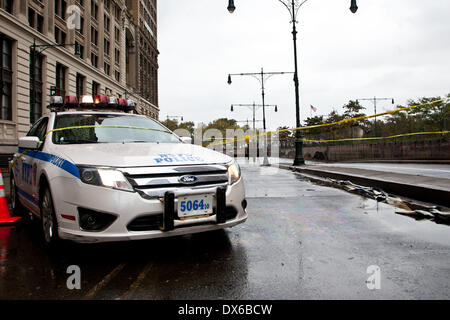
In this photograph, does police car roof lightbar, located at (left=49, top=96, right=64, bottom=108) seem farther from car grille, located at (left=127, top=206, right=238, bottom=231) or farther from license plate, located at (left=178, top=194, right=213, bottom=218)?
license plate, located at (left=178, top=194, right=213, bottom=218)

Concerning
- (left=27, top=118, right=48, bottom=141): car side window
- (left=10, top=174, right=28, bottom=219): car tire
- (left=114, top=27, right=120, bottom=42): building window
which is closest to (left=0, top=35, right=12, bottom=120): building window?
(left=10, top=174, right=28, bottom=219): car tire

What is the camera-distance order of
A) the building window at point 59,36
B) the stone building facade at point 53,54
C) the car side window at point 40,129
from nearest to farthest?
the car side window at point 40,129, the stone building facade at point 53,54, the building window at point 59,36

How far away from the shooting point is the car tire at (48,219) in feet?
11.7

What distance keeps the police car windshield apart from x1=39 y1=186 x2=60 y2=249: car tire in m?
0.75

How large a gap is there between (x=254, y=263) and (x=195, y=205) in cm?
78

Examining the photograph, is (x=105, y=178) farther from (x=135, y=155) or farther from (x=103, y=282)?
(x=103, y=282)

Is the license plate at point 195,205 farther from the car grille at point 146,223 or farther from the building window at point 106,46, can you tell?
the building window at point 106,46

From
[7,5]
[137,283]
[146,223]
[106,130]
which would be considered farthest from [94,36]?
[137,283]

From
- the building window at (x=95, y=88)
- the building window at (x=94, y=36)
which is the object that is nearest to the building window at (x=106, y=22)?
the building window at (x=94, y=36)

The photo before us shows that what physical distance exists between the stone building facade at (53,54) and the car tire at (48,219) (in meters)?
20.7

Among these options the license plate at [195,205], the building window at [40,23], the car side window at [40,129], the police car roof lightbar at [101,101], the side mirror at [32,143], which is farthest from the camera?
the building window at [40,23]
